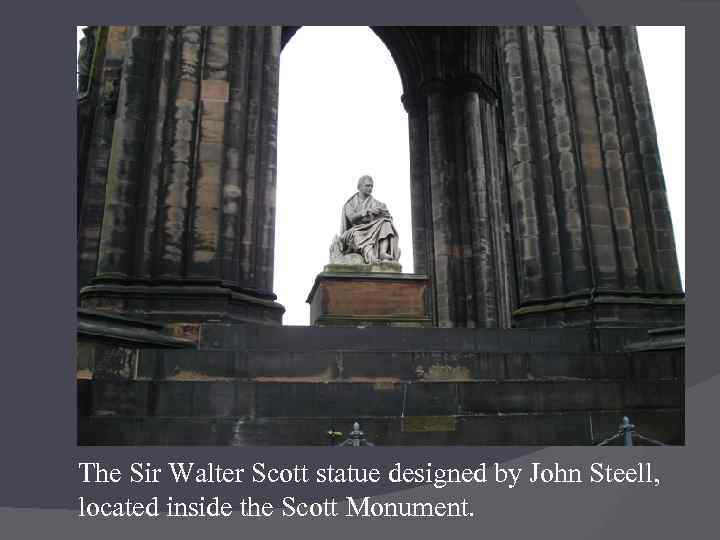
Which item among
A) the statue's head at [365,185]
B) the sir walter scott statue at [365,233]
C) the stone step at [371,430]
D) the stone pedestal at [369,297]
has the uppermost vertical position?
the statue's head at [365,185]

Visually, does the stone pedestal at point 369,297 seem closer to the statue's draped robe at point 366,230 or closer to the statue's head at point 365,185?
the statue's draped robe at point 366,230

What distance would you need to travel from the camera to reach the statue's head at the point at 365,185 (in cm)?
1335

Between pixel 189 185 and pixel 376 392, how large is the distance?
4660mm

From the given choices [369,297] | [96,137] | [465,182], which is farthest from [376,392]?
[465,182]

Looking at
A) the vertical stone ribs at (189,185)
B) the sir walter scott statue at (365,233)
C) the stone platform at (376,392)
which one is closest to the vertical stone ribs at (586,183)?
the stone platform at (376,392)

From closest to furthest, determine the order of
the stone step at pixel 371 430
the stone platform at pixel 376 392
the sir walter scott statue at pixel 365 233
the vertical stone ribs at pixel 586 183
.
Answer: the stone step at pixel 371 430
the stone platform at pixel 376 392
the vertical stone ribs at pixel 586 183
the sir walter scott statue at pixel 365 233

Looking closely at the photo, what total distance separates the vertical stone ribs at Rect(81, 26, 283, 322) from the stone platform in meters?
1.18

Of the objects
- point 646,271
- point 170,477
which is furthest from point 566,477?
point 646,271

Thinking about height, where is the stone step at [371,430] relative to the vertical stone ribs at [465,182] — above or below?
below

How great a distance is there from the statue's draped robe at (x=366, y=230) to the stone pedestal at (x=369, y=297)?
51 cm

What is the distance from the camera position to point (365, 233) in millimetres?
12641

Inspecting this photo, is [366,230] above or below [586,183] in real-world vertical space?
below

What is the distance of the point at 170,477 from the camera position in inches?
185

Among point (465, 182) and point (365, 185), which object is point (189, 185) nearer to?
point (365, 185)
